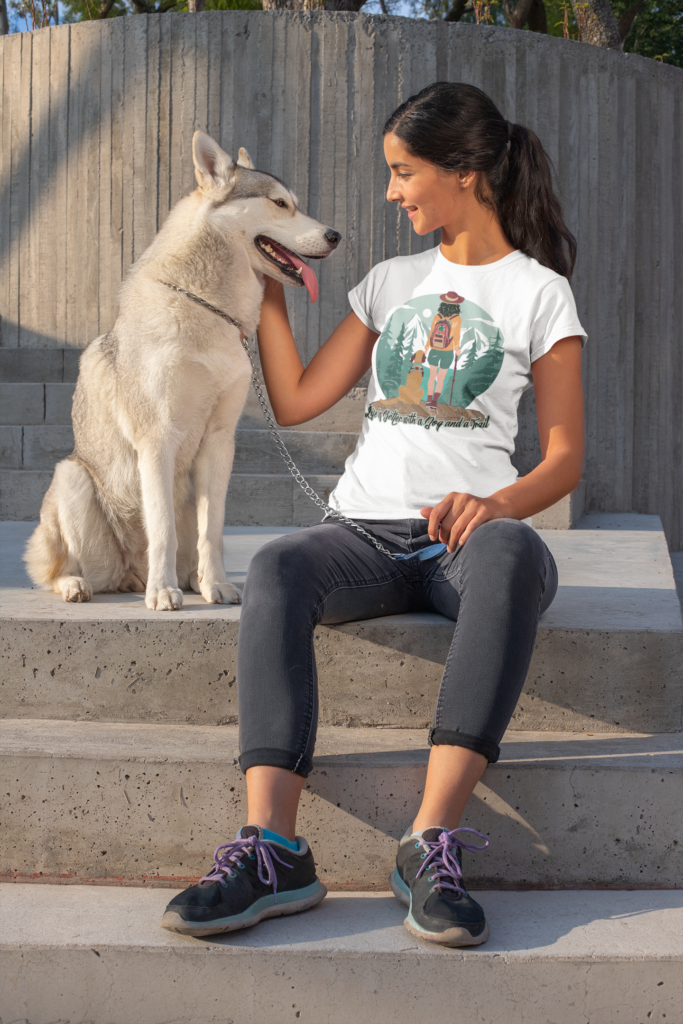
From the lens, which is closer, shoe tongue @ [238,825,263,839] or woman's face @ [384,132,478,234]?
shoe tongue @ [238,825,263,839]

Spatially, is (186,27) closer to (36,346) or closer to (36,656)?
(36,346)

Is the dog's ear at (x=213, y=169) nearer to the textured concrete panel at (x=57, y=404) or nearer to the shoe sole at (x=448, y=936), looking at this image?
the shoe sole at (x=448, y=936)

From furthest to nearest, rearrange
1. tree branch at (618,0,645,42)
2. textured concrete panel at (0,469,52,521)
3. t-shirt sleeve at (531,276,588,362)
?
tree branch at (618,0,645,42) → textured concrete panel at (0,469,52,521) → t-shirt sleeve at (531,276,588,362)

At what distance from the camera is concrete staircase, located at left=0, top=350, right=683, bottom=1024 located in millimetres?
1475

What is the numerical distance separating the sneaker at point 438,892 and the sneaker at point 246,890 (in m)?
0.19

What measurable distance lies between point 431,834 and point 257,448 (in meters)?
3.52

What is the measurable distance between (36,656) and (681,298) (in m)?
5.19

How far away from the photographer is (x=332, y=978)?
1.47 metres

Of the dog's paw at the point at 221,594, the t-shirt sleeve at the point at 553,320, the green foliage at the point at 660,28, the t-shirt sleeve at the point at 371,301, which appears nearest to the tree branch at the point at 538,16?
the green foliage at the point at 660,28

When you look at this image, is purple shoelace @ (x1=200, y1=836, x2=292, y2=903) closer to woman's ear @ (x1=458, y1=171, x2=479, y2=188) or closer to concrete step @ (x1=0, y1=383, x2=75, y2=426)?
woman's ear @ (x1=458, y1=171, x2=479, y2=188)

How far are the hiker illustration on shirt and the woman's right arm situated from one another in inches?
8.0

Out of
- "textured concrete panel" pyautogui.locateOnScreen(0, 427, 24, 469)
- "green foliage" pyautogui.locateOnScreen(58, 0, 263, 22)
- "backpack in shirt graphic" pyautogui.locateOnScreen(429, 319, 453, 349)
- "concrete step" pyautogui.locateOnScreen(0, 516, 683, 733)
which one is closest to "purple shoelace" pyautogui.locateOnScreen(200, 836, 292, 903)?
"concrete step" pyautogui.locateOnScreen(0, 516, 683, 733)

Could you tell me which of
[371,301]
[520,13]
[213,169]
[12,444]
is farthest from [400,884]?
[520,13]

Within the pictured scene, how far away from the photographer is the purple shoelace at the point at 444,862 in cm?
151
